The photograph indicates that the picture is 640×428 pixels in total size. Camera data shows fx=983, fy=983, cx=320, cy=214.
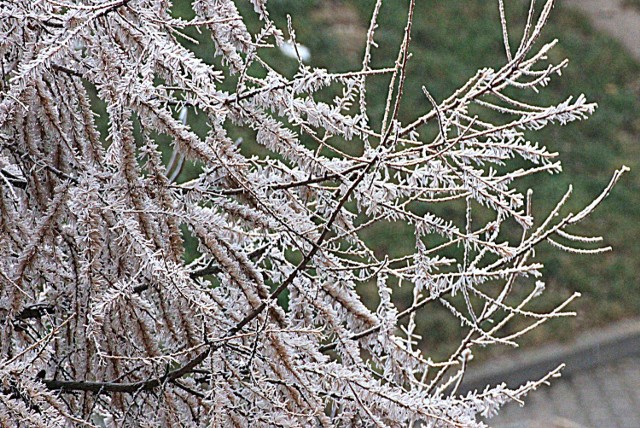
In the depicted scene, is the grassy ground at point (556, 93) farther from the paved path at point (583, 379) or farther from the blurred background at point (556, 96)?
the paved path at point (583, 379)

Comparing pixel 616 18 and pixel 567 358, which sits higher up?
pixel 616 18

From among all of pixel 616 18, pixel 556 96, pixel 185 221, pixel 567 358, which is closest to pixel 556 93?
pixel 556 96

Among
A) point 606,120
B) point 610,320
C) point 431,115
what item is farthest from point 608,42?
point 431,115

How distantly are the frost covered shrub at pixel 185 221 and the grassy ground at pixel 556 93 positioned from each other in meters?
4.70

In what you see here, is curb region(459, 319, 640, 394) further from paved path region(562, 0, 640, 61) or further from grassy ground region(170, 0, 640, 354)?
paved path region(562, 0, 640, 61)

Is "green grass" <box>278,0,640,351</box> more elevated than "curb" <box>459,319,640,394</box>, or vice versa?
"green grass" <box>278,0,640,351</box>

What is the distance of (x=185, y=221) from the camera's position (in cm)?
159

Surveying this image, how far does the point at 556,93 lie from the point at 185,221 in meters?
8.05

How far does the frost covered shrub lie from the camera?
151 cm

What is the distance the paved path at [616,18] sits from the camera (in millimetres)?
10555

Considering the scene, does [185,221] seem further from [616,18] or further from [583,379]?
[616,18]

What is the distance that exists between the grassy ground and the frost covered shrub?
15.4ft

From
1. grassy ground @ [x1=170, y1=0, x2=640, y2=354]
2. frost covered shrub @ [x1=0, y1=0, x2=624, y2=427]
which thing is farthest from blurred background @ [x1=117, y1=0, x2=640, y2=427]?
frost covered shrub @ [x1=0, y1=0, x2=624, y2=427]

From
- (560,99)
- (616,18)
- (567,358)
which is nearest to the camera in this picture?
(567,358)
